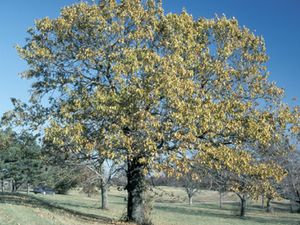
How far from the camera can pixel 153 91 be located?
2438 cm

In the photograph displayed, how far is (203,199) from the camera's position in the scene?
143 m

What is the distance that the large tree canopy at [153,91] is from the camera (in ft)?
81.1

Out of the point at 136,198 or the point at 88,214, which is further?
the point at 88,214

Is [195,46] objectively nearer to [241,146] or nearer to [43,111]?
[241,146]

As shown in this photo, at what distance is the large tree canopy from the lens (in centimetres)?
2472

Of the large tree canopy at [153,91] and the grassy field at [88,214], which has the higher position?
the large tree canopy at [153,91]

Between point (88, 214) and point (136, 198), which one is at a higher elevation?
point (136, 198)

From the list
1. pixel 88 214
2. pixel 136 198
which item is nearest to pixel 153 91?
pixel 136 198

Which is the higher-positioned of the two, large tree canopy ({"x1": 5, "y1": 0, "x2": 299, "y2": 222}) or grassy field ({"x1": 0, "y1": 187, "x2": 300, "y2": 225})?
large tree canopy ({"x1": 5, "y1": 0, "x2": 299, "y2": 222})

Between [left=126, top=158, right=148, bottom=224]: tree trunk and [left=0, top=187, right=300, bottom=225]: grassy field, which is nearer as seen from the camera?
[left=0, top=187, right=300, bottom=225]: grassy field

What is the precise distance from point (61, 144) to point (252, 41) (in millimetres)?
14221

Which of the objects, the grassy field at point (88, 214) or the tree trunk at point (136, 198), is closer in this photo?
the grassy field at point (88, 214)

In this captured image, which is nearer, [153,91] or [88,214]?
[153,91]

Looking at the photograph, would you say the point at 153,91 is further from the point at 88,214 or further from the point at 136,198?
the point at 88,214
